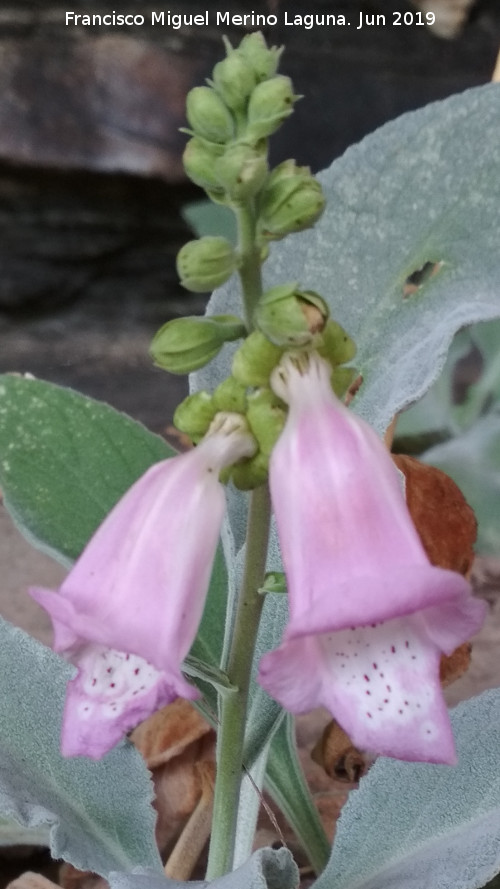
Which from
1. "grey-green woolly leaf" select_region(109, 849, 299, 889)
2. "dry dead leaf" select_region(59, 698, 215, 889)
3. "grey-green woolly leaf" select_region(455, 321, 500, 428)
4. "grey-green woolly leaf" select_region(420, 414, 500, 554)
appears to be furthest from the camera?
"grey-green woolly leaf" select_region(455, 321, 500, 428)

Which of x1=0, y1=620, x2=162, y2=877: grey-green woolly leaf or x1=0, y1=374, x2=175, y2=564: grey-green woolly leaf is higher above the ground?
x1=0, y1=374, x2=175, y2=564: grey-green woolly leaf

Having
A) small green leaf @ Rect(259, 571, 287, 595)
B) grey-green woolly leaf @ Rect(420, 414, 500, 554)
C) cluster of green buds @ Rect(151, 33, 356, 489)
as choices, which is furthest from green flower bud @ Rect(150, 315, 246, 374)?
grey-green woolly leaf @ Rect(420, 414, 500, 554)

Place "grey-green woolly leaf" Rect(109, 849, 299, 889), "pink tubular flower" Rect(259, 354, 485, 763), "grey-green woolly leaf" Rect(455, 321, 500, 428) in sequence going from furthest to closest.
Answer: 1. "grey-green woolly leaf" Rect(455, 321, 500, 428)
2. "grey-green woolly leaf" Rect(109, 849, 299, 889)
3. "pink tubular flower" Rect(259, 354, 485, 763)

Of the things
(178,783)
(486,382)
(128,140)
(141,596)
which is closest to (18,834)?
(178,783)

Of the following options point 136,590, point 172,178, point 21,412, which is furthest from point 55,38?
point 136,590

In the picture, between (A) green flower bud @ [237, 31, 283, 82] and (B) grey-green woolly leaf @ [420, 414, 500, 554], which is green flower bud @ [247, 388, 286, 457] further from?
(B) grey-green woolly leaf @ [420, 414, 500, 554]

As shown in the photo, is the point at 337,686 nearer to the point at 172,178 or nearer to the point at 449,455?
the point at 449,455

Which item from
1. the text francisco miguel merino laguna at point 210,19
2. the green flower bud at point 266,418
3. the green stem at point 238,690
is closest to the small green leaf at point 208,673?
the green stem at point 238,690

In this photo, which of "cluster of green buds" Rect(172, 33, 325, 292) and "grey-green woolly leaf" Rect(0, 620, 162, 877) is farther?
"grey-green woolly leaf" Rect(0, 620, 162, 877)

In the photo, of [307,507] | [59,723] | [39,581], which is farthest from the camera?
[39,581]
